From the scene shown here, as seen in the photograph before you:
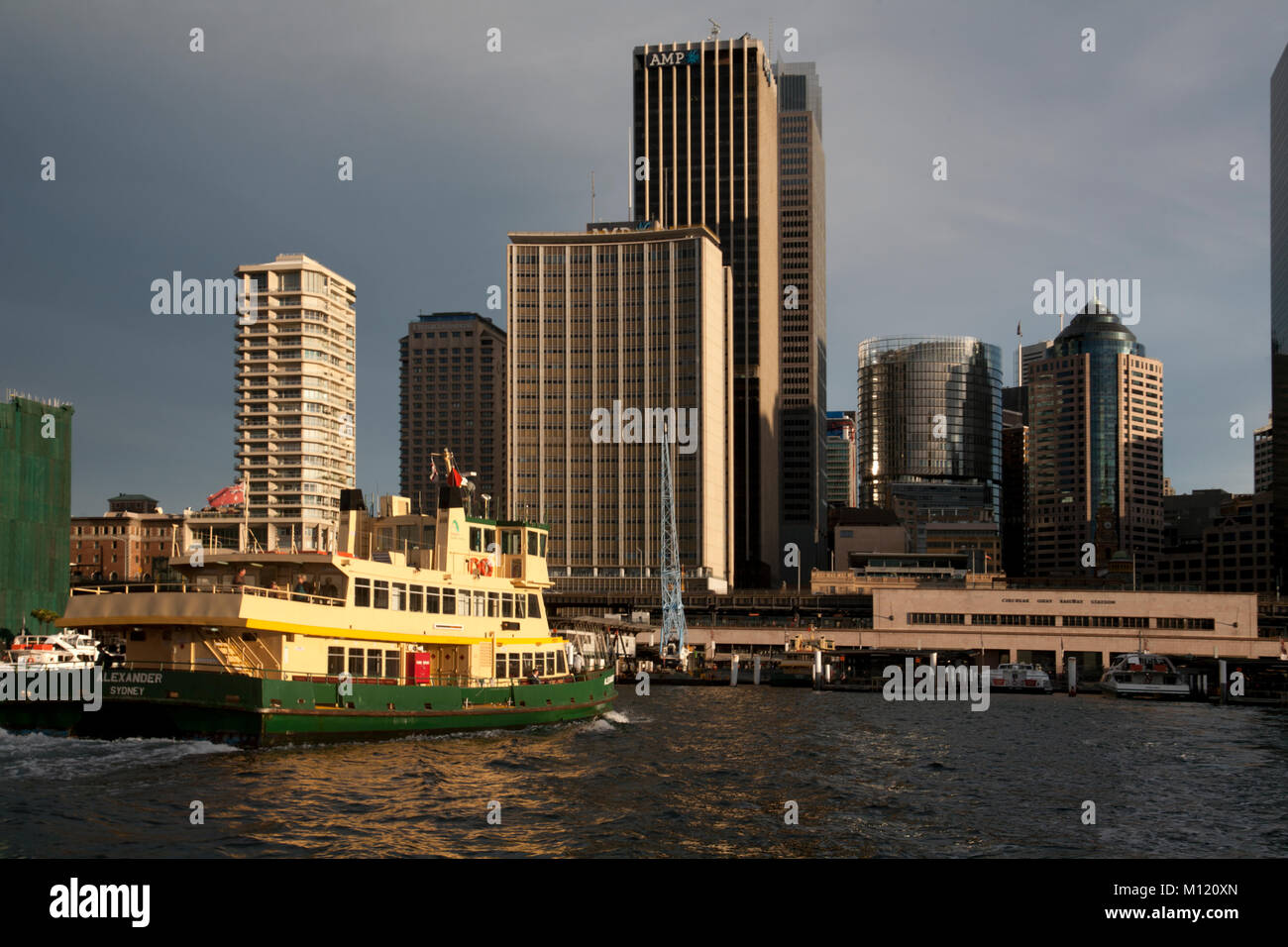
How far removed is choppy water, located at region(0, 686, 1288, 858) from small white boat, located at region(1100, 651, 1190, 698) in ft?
147

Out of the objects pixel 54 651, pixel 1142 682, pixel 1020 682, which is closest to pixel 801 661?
pixel 1020 682

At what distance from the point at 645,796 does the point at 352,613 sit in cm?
1614

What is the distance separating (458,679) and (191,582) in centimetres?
1312

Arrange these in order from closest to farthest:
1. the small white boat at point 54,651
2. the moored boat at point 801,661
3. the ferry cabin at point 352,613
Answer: the ferry cabin at point 352,613, the small white boat at point 54,651, the moored boat at point 801,661

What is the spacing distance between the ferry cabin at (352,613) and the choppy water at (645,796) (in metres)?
3.61

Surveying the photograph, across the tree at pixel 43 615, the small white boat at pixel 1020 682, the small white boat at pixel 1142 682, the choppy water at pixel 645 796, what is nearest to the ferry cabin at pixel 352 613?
the choppy water at pixel 645 796

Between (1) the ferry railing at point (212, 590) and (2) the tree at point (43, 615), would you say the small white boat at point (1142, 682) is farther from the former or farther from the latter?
(2) the tree at point (43, 615)

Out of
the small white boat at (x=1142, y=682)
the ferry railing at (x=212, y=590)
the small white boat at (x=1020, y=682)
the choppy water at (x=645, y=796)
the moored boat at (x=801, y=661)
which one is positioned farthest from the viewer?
the moored boat at (x=801, y=661)

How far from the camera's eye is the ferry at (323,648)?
41.6 meters

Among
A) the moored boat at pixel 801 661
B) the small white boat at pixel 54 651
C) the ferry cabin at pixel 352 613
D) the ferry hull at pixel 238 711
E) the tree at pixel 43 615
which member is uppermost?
the ferry cabin at pixel 352 613
